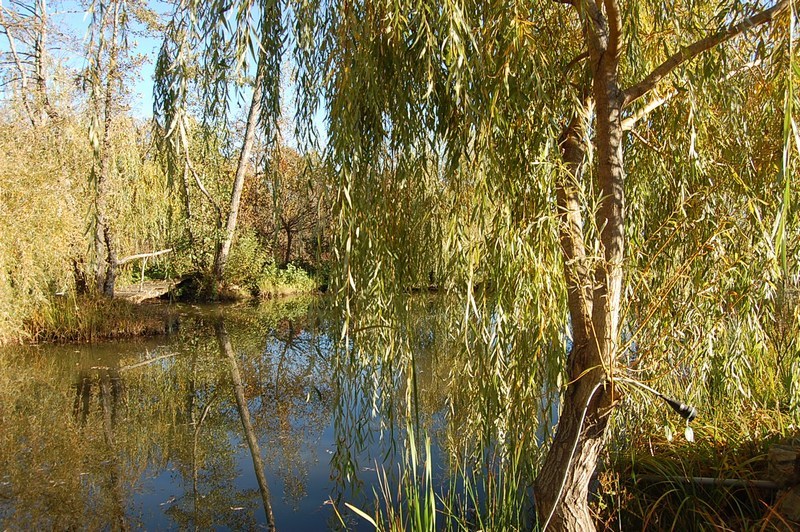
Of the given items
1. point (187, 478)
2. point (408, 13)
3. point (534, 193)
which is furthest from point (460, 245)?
point (187, 478)

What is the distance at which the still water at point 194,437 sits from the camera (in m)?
3.53

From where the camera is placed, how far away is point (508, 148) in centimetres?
220

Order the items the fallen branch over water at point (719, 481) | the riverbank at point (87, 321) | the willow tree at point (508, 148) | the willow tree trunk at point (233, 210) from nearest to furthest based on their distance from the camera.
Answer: the willow tree at point (508, 148), the fallen branch over water at point (719, 481), the riverbank at point (87, 321), the willow tree trunk at point (233, 210)

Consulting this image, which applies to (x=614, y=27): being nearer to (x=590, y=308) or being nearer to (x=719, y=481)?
(x=590, y=308)

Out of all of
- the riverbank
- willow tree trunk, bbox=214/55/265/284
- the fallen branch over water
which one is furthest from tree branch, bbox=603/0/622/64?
willow tree trunk, bbox=214/55/265/284

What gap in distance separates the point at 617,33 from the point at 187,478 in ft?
12.1

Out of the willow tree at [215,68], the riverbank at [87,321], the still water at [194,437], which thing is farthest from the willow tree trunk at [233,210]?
the willow tree at [215,68]

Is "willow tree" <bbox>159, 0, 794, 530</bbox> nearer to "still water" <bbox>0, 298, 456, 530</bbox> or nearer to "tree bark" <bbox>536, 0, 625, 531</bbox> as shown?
"tree bark" <bbox>536, 0, 625, 531</bbox>

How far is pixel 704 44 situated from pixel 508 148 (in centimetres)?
77

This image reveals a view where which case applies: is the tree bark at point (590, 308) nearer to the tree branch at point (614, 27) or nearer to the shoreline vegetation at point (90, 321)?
the tree branch at point (614, 27)

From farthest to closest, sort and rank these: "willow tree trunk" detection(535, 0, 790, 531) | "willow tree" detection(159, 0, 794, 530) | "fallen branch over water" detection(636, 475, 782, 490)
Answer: "fallen branch over water" detection(636, 475, 782, 490) < "willow tree trunk" detection(535, 0, 790, 531) < "willow tree" detection(159, 0, 794, 530)

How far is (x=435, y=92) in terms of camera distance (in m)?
2.24

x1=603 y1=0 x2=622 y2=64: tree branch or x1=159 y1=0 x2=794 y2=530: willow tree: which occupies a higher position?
x1=603 y1=0 x2=622 y2=64: tree branch

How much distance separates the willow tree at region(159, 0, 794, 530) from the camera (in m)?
2.14
